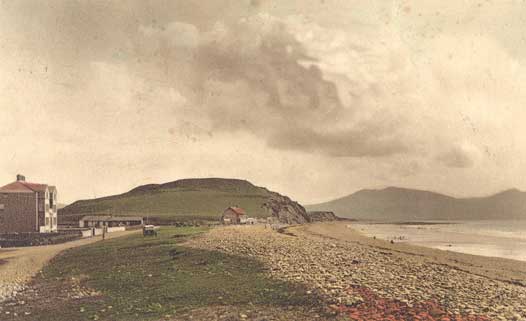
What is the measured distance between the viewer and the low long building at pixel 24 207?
72750 mm

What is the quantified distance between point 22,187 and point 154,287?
62122 millimetres

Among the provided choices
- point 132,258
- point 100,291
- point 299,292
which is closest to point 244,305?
point 299,292

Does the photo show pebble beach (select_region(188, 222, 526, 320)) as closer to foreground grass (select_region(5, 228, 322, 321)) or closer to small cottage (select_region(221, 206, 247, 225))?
foreground grass (select_region(5, 228, 322, 321))

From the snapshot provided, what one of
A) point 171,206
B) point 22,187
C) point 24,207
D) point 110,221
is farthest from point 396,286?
point 171,206

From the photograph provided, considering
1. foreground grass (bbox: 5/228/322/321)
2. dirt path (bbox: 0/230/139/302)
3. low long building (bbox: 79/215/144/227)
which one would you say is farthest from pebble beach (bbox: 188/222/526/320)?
low long building (bbox: 79/215/144/227)

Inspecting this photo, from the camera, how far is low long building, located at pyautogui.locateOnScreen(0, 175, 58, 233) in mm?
72750

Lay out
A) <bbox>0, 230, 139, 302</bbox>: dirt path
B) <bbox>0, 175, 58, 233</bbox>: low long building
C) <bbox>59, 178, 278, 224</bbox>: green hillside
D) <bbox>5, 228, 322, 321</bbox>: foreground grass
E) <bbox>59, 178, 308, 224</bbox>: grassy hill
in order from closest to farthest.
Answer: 1. <bbox>5, 228, 322, 321</bbox>: foreground grass
2. <bbox>0, 230, 139, 302</bbox>: dirt path
3. <bbox>0, 175, 58, 233</bbox>: low long building
4. <bbox>59, 178, 278, 224</bbox>: green hillside
5. <bbox>59, 178, 308, 224</bbox>: grassy hill

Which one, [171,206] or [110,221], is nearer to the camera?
[110,221]

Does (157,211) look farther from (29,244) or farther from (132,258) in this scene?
(132,258)

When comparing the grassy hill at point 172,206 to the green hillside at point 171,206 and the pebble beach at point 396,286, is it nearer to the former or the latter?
the green hillside at point 171,206

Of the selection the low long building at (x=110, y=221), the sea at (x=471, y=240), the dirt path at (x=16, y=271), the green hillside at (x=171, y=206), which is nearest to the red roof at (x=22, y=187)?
the dirt path at (x=16, y=271)

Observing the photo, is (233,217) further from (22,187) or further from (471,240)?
(471,240)

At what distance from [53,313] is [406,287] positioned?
17.3 m

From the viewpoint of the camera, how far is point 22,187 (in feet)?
244
